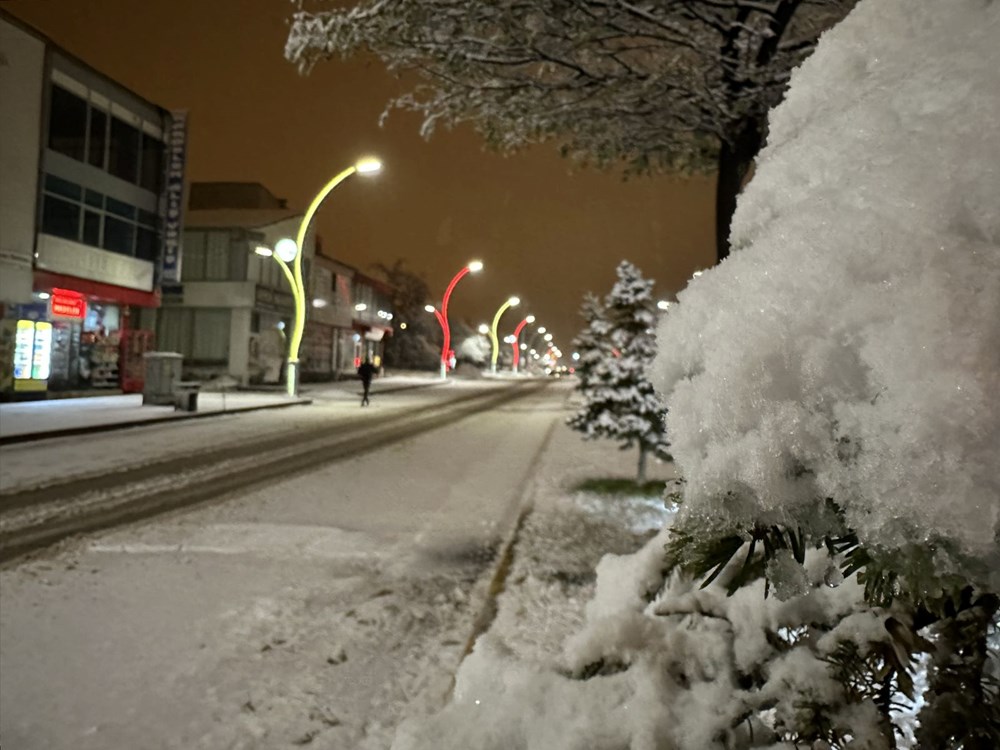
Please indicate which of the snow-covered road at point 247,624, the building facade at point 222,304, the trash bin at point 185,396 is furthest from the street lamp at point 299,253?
the snow-covered road at point 247,624

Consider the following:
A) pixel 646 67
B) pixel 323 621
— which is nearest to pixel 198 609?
pixel 323 621

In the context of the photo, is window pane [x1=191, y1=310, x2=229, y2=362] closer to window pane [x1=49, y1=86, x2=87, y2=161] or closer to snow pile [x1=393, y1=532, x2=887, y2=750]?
window pane [x1=49, y1=86, x2=87, y2=161]

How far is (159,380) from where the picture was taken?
21.5m

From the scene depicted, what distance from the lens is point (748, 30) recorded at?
5.66 m

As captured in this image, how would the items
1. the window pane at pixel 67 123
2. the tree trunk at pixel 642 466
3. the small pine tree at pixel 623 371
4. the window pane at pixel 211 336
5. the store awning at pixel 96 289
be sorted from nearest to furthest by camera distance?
1. the small pine tree at pixel 623 371
2. the tree trunk at pixel 642 466
3. the store awning at pixel 96 289
4. the window pane at pixel 67 123
5. the window pane at pixel 211 336

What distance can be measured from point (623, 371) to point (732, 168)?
12.2 ft

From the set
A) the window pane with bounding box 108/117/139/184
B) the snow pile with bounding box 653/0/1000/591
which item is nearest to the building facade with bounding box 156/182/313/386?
the window pane with bounding box 108/117/139/184

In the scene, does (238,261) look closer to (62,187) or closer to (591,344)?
(62,187)

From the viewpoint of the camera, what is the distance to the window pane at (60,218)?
21.6 metres

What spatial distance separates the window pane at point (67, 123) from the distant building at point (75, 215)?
39mm

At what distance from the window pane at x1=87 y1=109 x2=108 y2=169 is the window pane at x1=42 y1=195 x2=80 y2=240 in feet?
6.10

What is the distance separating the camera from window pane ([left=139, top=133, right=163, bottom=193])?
2598 centimetres

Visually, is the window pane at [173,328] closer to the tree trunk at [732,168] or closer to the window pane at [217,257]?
the window pane at [217,257]

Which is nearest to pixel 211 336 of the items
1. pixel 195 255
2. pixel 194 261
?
pixel 194 261
